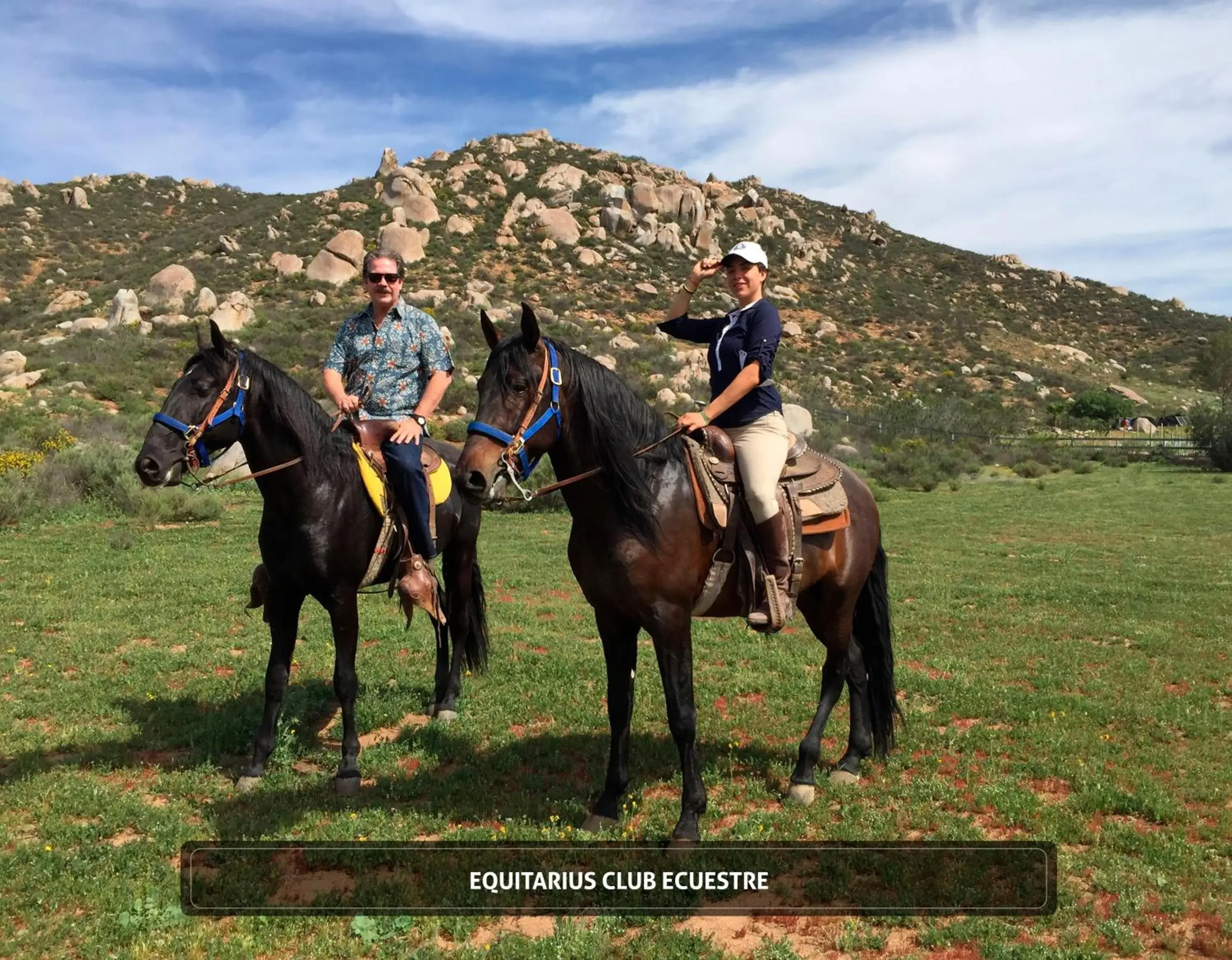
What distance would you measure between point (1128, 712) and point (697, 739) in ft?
12.7

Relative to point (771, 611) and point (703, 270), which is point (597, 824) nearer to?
point (771, 611)

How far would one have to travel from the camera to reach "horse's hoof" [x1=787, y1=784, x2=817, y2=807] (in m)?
4.74

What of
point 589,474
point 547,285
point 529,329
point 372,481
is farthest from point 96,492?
point 547,285

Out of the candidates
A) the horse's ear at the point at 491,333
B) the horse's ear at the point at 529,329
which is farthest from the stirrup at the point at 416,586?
the horse's ear at the point at 529,329

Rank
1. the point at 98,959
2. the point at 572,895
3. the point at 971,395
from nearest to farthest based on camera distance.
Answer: the point at 98,959
the point at 572,895
the point at 971,395

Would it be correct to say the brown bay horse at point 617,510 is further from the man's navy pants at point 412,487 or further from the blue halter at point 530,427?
the man's navy pants at point 412,487

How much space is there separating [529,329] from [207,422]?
7.52ft

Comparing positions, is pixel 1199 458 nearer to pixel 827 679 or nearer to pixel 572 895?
pixel 827 679

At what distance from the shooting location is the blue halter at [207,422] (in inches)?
171

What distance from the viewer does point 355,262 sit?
1644 inches

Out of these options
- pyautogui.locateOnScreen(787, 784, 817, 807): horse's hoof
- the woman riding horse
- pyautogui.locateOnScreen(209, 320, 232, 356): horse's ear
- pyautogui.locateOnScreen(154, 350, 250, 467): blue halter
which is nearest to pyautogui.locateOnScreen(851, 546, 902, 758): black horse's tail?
pyautogui.locateOnScreen(787, 784, 817, 807): horse's hoof

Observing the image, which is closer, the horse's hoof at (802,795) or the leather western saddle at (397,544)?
the horse's hoof at (802,795)

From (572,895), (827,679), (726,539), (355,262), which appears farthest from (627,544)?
(355,262)

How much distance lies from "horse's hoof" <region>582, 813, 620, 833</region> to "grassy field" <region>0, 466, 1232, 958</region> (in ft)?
0.52
